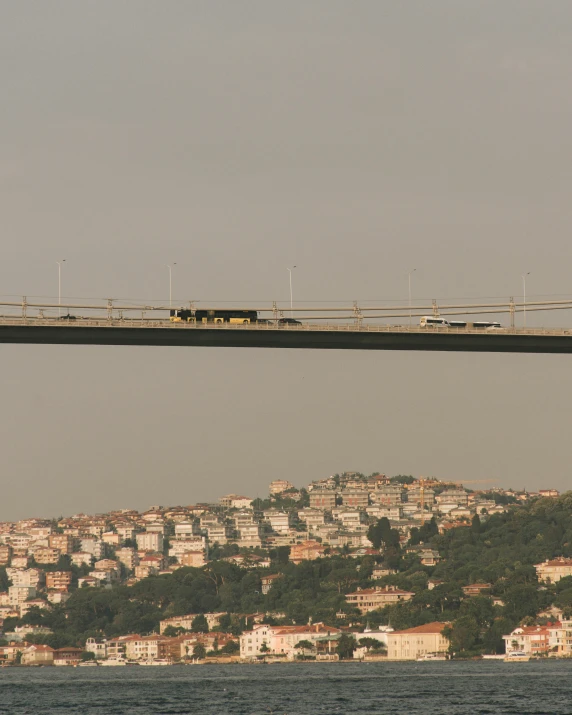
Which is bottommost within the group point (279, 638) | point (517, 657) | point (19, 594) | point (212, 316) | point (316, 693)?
point (316, 693)

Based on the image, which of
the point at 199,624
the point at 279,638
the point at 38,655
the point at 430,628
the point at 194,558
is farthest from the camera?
the point at 194,558

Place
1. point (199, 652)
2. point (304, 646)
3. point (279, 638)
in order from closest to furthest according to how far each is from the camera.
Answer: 1. point (304, 646)
2. point (279, 638)
3. point (199, 652)

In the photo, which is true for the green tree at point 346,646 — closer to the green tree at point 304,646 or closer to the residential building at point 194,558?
the green tree at point 304,646

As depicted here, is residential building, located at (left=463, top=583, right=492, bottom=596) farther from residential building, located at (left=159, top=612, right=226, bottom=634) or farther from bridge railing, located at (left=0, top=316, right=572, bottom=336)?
bridge railing, located at (left=0, top=316, right=572, bottom=336)

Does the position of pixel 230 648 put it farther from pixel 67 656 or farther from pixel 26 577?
pixel 26 577

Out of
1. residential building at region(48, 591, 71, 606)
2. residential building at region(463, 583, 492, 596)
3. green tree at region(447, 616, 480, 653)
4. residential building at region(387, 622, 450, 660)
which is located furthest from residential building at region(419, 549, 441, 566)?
residential building at region(48, 591, 71, 606)

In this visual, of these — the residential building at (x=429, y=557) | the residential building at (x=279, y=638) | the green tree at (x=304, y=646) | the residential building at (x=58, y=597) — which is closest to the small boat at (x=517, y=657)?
the green tree at (x=304, y=646)

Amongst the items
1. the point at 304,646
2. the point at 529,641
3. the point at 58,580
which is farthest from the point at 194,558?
the point at 529,641
